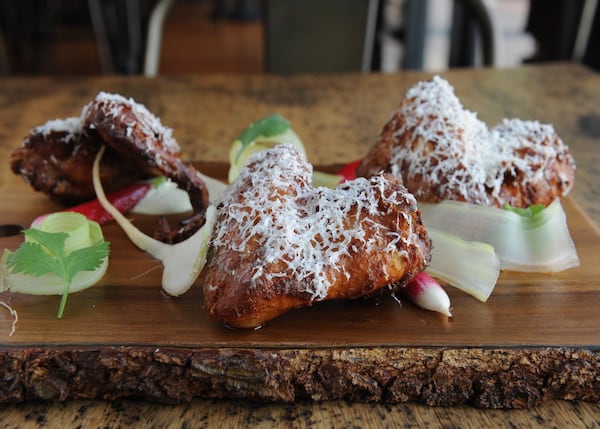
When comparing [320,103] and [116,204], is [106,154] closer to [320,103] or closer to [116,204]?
[116,204]

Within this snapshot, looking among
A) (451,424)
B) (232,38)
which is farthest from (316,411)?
(232,38)

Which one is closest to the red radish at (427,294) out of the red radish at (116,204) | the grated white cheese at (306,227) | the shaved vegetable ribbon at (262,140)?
the grated white cheese at (306,227)

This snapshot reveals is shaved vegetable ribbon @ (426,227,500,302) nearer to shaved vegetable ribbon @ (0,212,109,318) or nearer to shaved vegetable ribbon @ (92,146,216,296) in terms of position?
shaved vegetable ribbon @ (92,146,216,296)

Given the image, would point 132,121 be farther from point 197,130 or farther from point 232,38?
point 232,38

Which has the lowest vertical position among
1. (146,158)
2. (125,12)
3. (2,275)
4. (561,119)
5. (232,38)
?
(232,38)

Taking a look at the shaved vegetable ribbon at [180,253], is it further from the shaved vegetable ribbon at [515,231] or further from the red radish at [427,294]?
the shaved vegetable ribbon at [515,231]
